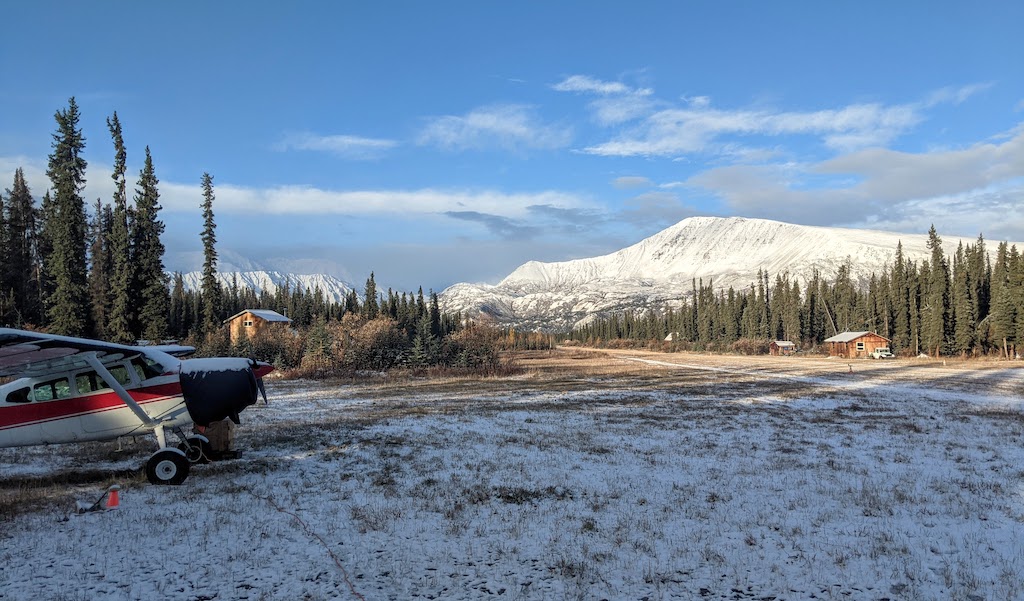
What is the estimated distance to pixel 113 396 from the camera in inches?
441

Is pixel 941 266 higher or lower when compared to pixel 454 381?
higher

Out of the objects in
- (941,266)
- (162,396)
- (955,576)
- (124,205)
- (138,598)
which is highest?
(124,205)

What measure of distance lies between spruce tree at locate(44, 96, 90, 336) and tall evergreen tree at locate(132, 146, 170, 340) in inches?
160

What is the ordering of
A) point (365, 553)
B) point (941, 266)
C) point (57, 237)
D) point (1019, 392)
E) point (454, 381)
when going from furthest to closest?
point (941, 266), point (57, 237), point (454, 381), point (1019, 392), point (365, 553)

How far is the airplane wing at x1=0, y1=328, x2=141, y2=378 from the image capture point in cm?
906

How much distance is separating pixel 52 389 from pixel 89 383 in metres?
0.66

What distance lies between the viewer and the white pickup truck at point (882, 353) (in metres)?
76.4

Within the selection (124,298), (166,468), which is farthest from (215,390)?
(124,298)

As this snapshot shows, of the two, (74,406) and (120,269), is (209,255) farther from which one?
(74,406)

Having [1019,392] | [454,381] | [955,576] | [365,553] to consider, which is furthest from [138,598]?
[1019,392]

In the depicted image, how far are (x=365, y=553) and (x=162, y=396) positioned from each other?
22.6 ft

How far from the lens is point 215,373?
11.3m

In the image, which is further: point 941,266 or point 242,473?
point 941,266

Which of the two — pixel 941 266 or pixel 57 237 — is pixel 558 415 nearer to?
pixel 57 237
